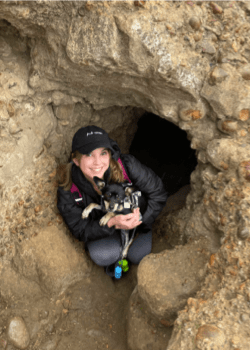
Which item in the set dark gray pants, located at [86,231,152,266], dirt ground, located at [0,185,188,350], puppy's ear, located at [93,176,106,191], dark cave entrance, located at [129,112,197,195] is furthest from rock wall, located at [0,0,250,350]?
dark cave entrance, located at [129,112,197,195]

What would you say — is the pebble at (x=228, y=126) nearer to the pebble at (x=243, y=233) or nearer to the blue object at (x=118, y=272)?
the pebble at (x=243, y=233)

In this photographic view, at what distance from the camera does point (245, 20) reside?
76.8 inches

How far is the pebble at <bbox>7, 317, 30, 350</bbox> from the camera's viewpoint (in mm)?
1979

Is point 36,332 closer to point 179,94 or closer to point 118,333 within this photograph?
point 118,333

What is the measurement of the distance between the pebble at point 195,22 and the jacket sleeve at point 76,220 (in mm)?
1505

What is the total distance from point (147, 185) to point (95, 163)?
549 mm

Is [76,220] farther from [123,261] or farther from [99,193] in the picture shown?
[123,261]

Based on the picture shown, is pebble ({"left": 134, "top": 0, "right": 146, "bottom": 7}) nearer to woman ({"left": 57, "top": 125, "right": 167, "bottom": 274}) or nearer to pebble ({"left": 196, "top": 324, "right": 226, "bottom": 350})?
woman ({"left": 57, "top": 125, "right": 167, "bottom": 274})

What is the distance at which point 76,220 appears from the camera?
2.33 metres

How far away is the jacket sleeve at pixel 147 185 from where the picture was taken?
7.72 feet

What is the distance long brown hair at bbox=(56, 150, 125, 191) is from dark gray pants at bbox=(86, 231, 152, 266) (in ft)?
1.93

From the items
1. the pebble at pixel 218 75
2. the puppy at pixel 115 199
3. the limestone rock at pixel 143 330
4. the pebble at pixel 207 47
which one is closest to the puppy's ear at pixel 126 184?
the puppy at pixel 115 199

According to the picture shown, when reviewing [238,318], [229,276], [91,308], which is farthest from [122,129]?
[238,318]

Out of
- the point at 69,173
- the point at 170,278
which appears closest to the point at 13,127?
the point at 69,173
